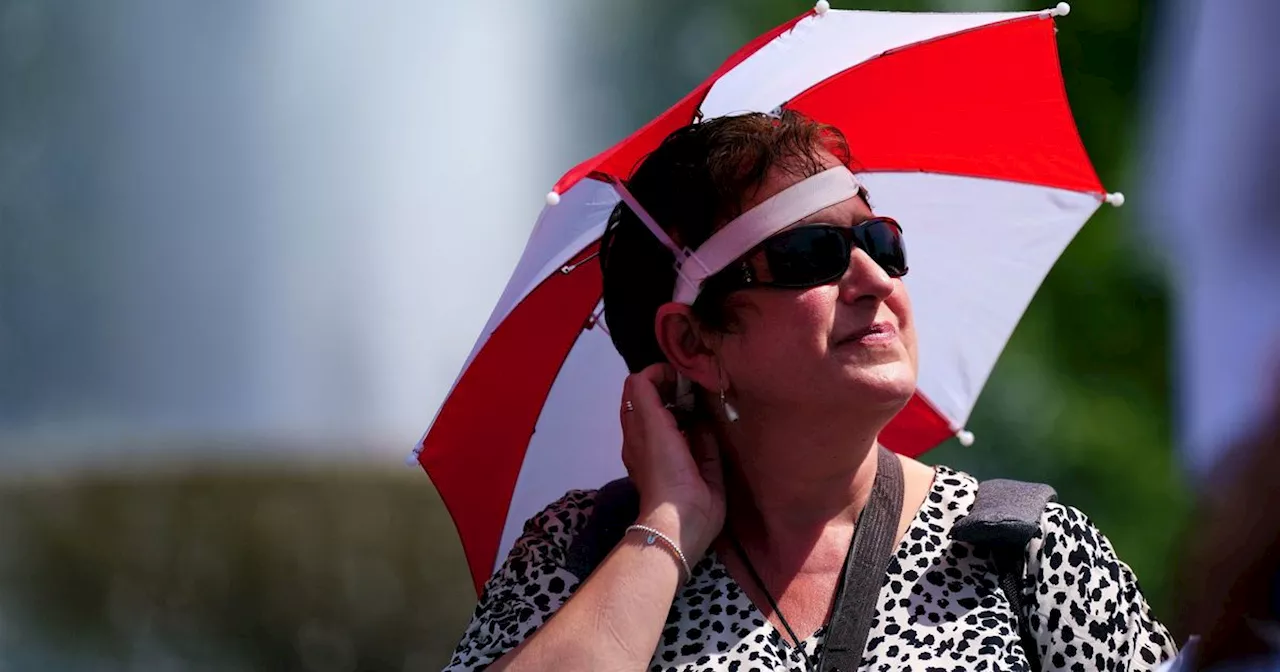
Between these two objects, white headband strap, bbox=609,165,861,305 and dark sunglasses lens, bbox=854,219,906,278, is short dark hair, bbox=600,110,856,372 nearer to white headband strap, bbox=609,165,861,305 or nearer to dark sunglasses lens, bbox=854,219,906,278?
white headband strap, bbox=609,165,861,305

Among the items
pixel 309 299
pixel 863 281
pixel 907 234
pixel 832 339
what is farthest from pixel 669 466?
pixel 309 299

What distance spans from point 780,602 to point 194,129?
23.1 feet

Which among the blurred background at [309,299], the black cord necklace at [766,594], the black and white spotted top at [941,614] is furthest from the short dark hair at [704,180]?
the blurred background at [309,299]

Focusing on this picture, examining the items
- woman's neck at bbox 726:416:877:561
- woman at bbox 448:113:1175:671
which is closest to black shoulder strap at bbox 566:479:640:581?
woman at bbox 448:113:1175:671

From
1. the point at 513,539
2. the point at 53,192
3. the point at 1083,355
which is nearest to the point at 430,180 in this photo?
the point at 53,192

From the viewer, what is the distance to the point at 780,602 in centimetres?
262

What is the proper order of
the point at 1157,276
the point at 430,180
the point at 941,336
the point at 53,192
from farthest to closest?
the point at 430,180 → the point at 53,192 → the point at 1157,276 → the point at 941,336

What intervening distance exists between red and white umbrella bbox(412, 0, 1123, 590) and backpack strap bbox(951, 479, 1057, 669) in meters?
0.71

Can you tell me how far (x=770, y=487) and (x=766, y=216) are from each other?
504 mm

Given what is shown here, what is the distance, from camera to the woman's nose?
2619mm

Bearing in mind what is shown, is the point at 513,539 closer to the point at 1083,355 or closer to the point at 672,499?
the point at 672,499

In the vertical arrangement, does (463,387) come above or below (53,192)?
above

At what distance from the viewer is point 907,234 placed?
3.18 meters

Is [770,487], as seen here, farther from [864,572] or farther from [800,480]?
[864,572]
